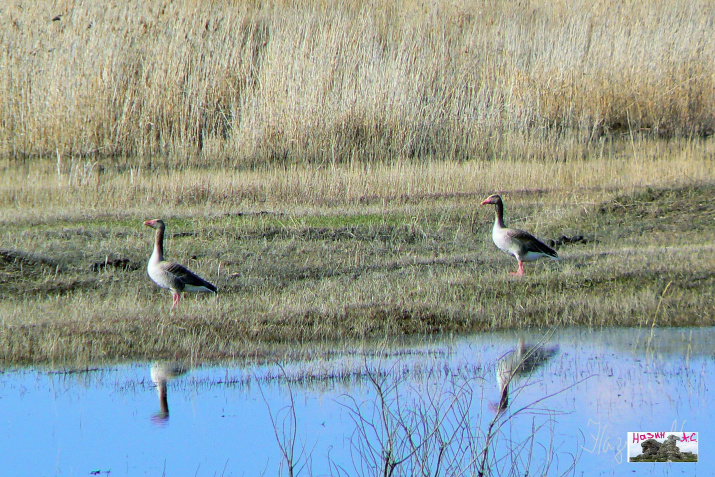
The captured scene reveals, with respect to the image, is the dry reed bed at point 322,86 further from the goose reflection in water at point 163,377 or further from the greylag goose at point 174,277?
the goose reflection in water at point 163,377

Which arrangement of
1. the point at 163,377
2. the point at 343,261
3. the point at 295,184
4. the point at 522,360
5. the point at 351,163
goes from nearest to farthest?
the point at 163,377
the point at 522,360
the point at 343,261
the point at 295,184
the point at 351,163

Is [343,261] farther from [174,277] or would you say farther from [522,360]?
[522,360]

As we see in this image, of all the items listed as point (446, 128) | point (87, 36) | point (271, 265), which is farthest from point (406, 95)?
point (271, 265)

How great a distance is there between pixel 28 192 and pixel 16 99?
3.02 meters

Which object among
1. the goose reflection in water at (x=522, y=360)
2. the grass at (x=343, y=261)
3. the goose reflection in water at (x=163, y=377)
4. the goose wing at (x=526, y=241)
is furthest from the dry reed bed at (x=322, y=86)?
the goose reflection in water at (x=163, y=377)

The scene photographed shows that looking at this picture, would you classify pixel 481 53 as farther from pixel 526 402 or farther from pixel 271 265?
pixel 526 402

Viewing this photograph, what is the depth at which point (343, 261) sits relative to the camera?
35.9ft

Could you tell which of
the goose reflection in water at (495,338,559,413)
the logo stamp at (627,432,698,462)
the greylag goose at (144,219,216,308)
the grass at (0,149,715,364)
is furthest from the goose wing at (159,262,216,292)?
the logo stamp at (627,432,698,462)

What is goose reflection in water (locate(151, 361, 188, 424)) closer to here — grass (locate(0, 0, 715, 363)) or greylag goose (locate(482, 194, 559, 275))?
grass (locate(0, 0, 715, 363))

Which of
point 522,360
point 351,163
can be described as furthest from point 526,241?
point 351,163

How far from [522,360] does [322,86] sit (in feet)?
37.0

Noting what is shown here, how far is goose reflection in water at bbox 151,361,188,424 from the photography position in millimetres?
6266

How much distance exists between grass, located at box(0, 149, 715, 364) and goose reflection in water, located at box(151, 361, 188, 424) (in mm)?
176

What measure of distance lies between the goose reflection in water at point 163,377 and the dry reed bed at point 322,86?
10243 mm
